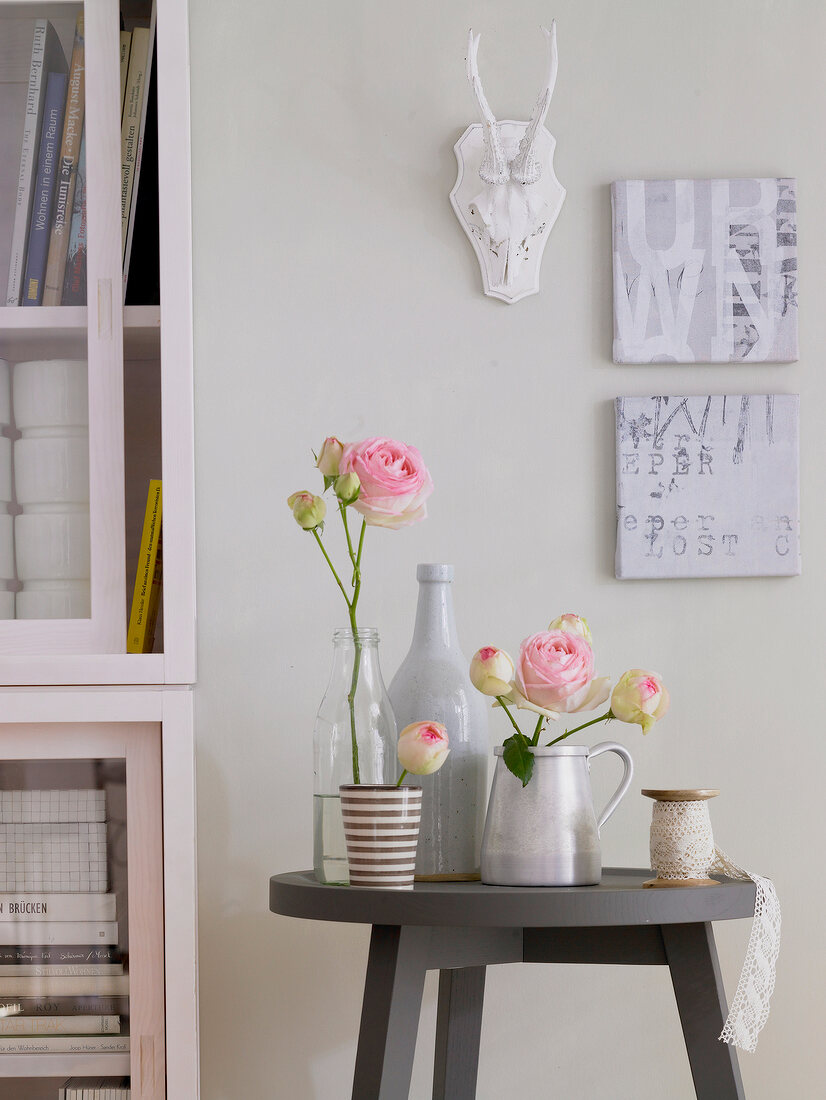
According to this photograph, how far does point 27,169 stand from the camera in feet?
3.80

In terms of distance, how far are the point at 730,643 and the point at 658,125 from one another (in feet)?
2.06

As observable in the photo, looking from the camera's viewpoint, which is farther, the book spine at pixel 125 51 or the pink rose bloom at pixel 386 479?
the book spine at pixel 125 51

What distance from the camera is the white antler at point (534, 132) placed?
1236mm

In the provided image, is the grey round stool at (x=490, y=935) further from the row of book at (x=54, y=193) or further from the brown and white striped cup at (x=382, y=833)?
the row of book at (x=54, y=193)

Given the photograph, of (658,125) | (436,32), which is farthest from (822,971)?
(436,32)

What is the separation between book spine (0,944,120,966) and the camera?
1.12 m

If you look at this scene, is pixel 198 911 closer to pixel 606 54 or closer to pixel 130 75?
pixel 130 75

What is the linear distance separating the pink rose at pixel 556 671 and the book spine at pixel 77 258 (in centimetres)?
59

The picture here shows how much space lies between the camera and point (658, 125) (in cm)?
136

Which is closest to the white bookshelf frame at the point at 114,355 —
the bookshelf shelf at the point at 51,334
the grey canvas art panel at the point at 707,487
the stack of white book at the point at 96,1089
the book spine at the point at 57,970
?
the bookshelf shelf at the point at 51,334

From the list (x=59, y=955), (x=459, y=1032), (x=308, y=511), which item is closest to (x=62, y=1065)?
(x=59, y=955)

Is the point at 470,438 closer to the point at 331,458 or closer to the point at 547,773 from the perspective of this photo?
the point at 331,458

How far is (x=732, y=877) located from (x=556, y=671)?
27cm

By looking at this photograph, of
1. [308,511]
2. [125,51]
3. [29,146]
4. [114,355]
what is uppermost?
[125,51]
